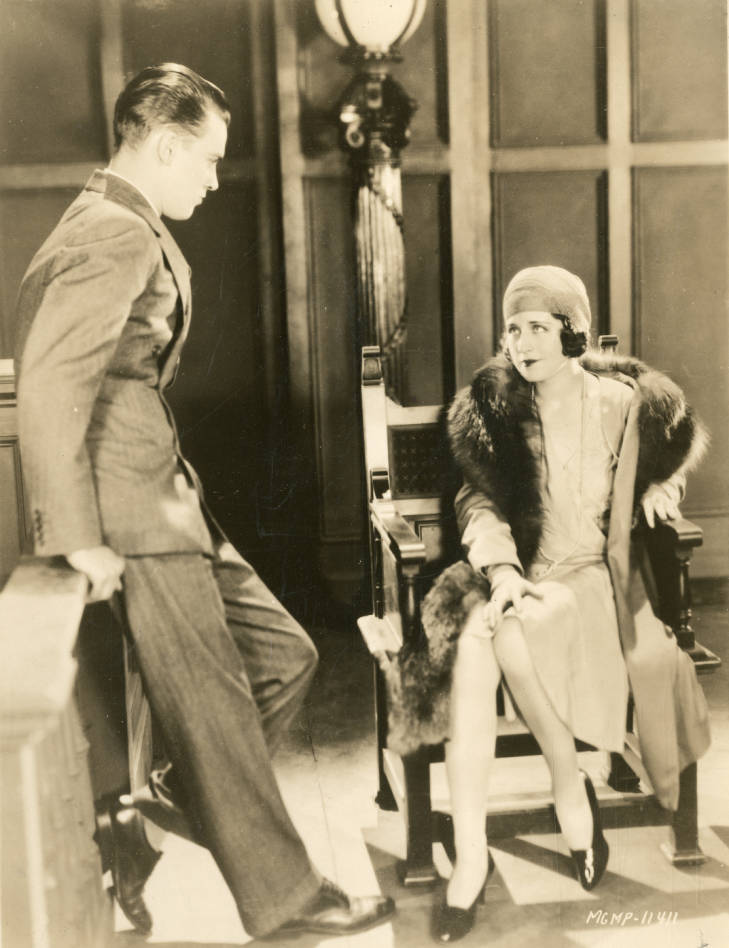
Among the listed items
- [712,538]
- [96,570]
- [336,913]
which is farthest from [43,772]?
[712,538]

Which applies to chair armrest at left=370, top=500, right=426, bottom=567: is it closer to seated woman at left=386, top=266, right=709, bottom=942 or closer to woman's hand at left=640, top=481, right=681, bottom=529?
seated woman at left=386, top=266, right=709, bottom=942

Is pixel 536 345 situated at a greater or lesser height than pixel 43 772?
greater

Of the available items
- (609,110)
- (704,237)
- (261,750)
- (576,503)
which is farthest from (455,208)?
(261,750)

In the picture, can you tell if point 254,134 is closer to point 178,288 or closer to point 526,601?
point 178,288

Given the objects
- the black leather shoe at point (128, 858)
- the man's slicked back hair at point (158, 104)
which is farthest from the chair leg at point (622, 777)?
the man's slicked back hair at point (158, 104)

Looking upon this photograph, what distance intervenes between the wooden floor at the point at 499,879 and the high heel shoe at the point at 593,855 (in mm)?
28

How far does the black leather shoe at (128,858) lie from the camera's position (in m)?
2.05

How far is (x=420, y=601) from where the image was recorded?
87.6 inches

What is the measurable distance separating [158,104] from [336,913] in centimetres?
152

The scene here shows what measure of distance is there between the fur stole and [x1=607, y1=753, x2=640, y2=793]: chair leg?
574 mm

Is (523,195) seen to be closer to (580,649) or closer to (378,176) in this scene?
(378,176)

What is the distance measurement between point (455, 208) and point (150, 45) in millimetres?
994

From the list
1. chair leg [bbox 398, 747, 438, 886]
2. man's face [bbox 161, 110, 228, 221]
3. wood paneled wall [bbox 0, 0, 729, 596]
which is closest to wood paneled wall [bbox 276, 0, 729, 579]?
wood paneled wall [bbox 0, 0, 729, 596]

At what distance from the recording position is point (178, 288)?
6.31ft
